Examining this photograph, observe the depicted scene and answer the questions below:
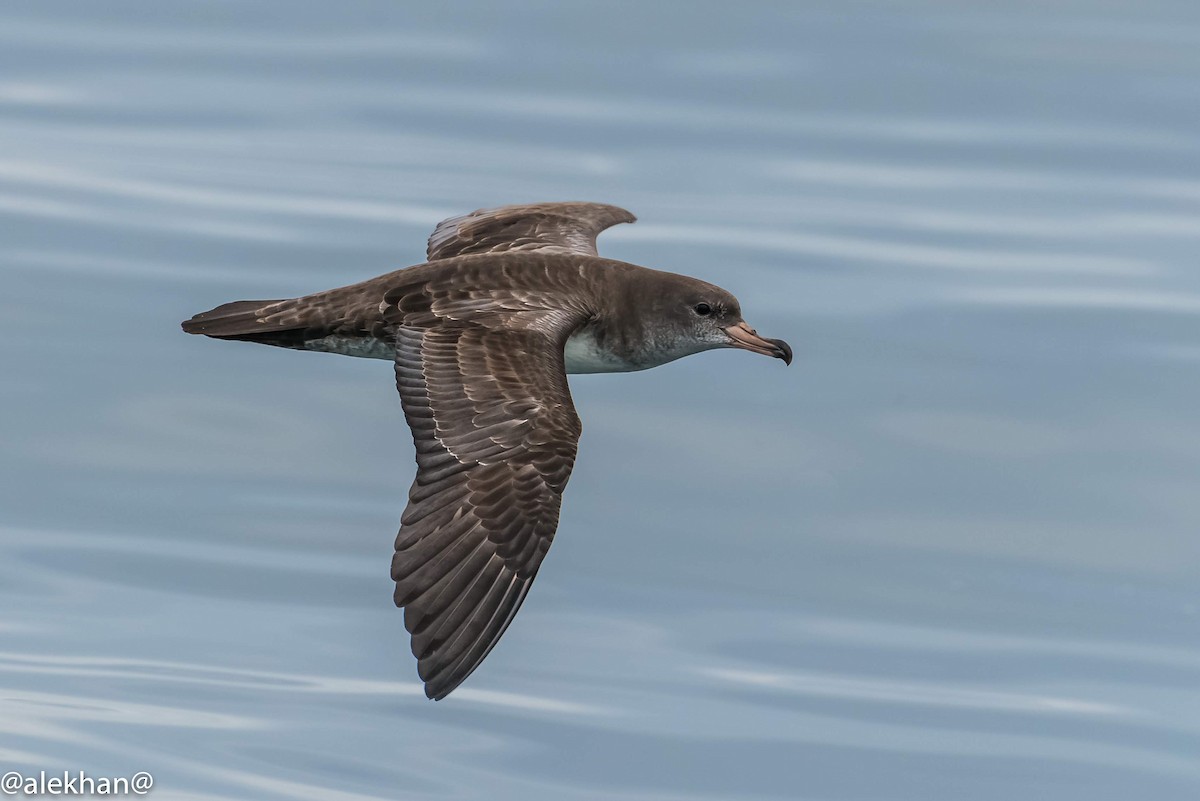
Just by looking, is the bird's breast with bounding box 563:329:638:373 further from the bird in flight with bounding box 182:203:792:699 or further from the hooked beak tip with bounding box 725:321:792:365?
the hooked beak tip with bounding box 725:321:792:365

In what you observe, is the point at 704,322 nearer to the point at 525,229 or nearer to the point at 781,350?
the point at 781,350

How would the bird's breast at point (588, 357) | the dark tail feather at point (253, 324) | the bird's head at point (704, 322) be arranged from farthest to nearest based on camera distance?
the bird's head at point (704, 322), the bird's breast at point (588, 357), the dark tail feather at point (253, 324)

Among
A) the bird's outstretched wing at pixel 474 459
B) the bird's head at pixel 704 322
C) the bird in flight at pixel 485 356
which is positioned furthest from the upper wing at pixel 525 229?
the bird's outstretched wing at pixel 474 459

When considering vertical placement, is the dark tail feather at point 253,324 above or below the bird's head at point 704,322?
below

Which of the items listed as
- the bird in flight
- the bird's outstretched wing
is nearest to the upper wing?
the bird in flight

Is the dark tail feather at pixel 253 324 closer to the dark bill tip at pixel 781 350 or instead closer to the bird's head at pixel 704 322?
the bird's head at pixel 704 322

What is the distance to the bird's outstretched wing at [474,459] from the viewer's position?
7.61 m

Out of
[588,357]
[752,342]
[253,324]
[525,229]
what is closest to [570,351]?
[588,357]

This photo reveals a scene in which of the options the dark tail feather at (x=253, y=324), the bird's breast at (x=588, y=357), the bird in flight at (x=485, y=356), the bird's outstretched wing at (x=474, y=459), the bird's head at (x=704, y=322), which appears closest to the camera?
the bird's outstretched wing at (x=474, y=459)

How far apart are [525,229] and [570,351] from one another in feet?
4.24

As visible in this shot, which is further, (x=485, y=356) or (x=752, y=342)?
(x=752, y=342)

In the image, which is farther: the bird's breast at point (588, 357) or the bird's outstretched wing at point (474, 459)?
the bird's breast at point (588, 357)

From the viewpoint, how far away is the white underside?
30.1ft

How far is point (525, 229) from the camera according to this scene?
10609 mm
